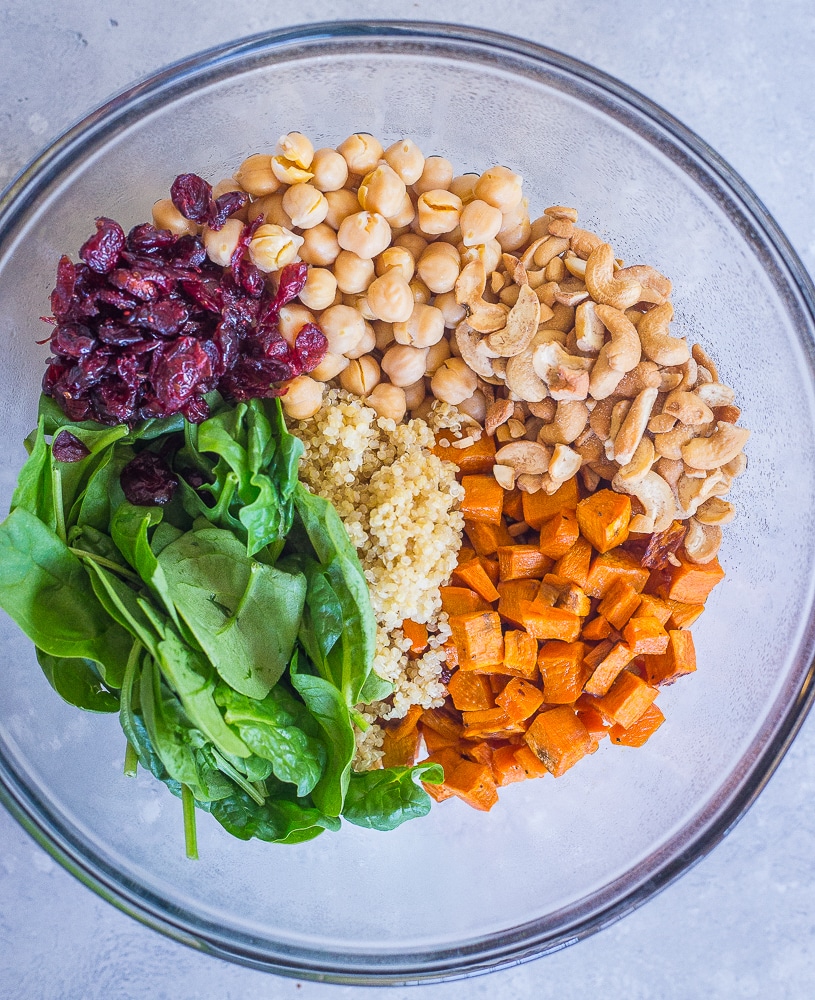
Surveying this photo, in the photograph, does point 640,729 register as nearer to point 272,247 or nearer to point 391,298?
point 391,298

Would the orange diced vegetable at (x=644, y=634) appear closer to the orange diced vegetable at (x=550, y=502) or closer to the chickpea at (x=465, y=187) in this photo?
the orange diced vegetable at (x=550, y=502)

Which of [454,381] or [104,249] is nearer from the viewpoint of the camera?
[104,249]

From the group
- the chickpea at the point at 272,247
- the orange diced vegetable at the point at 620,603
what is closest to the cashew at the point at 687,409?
the orange diced vegetable at the point at 620,603

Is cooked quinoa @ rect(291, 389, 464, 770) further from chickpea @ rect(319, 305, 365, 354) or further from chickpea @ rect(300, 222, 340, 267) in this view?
chickpea @ rect(300, 222, 340, 267)

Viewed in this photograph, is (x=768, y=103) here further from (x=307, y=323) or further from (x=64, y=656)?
(x=64, y=656)

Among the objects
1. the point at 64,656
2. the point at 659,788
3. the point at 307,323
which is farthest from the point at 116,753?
the point at 659,788

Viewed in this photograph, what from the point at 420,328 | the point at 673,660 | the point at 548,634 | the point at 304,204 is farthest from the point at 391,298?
the point at 673,660
